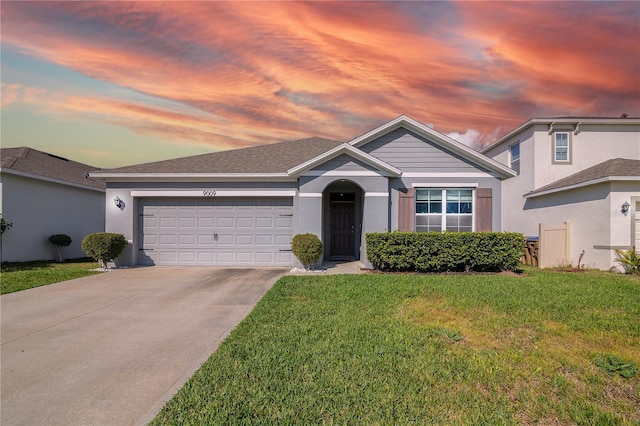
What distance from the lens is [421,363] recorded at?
4.39 m

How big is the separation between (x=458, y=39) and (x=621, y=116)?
12109 millimetres

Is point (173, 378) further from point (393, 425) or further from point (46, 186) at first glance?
point (46, 186)

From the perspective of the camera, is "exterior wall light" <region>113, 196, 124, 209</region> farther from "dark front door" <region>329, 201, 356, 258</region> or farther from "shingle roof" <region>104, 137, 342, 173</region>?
"dark front door" <region>329, 201, 356, 258</region>

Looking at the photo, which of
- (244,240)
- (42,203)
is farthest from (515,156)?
(42,203)

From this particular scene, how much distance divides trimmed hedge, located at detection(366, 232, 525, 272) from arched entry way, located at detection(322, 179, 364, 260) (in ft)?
11.8

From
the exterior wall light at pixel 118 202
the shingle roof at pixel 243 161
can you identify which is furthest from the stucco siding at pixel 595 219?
the exterior wall light at pixel 118 202

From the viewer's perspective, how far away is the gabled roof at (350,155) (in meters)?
11.9

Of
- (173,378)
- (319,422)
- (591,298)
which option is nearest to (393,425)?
(319,422)

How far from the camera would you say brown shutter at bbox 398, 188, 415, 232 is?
1253cm

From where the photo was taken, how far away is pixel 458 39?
35.0ft

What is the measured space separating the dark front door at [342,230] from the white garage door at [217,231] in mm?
2454

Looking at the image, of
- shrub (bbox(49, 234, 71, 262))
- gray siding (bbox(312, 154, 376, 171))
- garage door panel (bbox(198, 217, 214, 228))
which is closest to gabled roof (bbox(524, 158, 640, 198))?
gray siding (bbox(312, 154, 376, 171))

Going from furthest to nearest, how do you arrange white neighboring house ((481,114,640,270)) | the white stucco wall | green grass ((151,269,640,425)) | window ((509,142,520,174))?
window ((509,142,520,174))
the white stucco wall
white neighboring house ((481,114,640,270))
green grass ((151,269,640,425))

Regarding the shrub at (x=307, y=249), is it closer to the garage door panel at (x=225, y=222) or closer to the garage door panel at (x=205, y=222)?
the garage door panel at (x=225, y=222)
